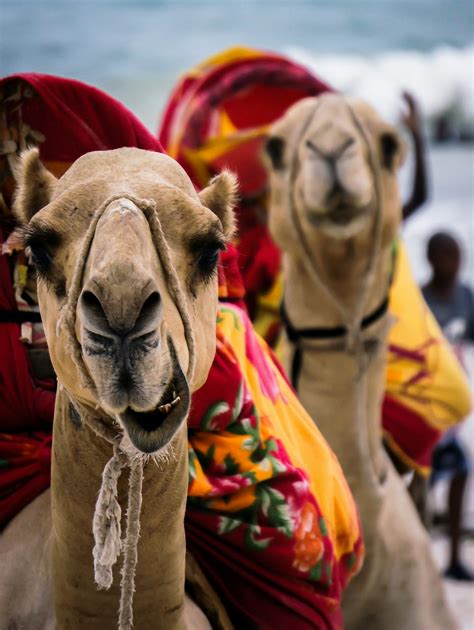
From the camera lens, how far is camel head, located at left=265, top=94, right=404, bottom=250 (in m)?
3.15

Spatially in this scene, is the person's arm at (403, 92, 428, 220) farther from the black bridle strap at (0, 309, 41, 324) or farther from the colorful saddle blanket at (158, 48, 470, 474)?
the black bridle strap at (0, 309, 41, 324)

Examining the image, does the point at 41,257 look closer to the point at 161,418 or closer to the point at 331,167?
the point at 161,418

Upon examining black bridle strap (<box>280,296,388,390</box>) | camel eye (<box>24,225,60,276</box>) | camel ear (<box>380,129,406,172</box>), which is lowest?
black bridle strap (<box>280,296,388,390</box>)

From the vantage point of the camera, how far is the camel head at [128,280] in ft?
4.65

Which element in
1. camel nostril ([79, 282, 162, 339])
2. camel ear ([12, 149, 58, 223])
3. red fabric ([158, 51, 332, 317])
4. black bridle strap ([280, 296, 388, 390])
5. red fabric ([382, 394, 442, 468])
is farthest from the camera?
red fabric ([158, 51, 332, 317])

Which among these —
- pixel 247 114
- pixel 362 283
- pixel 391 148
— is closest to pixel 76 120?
pixel 362 283

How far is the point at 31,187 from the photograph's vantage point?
70.1 inches

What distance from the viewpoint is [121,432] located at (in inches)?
62.9

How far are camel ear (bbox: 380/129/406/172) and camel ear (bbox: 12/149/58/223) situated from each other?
1.69 meters

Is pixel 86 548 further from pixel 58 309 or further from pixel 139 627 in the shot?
pixel 58 309

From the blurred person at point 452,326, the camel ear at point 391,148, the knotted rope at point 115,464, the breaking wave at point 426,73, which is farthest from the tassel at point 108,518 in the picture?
the breaking wave at point 426,73

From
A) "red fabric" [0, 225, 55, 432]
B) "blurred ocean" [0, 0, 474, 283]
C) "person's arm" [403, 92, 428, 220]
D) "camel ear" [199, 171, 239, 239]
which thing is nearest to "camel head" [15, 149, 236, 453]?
"camel ear" [199, 171, 239, 239]

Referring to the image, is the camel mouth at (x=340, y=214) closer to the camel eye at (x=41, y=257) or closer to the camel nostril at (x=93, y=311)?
the camel eye at (x=41, y=257)

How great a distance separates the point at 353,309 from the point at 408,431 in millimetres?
669
